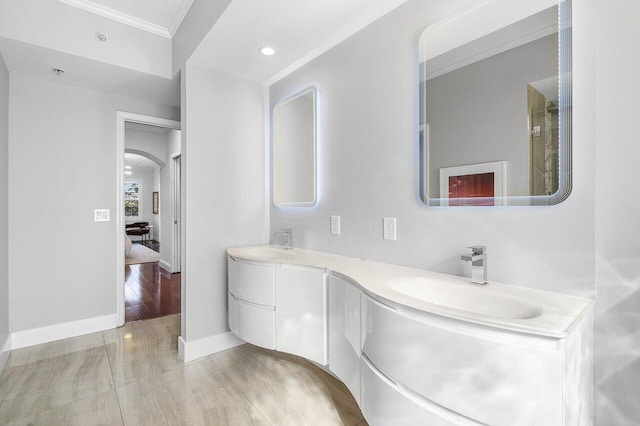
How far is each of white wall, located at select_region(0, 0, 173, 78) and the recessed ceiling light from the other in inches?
38.5

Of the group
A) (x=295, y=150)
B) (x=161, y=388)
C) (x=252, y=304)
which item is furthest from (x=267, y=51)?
(x=161, y=388)

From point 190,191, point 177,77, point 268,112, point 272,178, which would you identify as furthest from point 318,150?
point 177,77

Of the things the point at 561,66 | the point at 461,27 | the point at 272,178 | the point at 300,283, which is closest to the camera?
the point at 561,66

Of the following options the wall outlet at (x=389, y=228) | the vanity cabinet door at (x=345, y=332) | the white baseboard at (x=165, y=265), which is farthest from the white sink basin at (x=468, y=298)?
the white baseboard at (x=165, y=265)

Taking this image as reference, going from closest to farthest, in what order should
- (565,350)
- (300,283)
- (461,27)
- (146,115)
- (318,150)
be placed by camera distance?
1. (565,350)
2. (461,27)
3. (300,283)
4. (318,150)
5. (146,115)

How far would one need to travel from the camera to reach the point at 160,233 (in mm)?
6180

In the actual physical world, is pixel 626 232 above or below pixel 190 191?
below

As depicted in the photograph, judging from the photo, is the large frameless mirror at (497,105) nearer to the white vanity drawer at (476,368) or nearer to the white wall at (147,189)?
the white vanity drawer at (476,368)

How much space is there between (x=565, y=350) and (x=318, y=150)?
179cm

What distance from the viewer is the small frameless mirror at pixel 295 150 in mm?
2332

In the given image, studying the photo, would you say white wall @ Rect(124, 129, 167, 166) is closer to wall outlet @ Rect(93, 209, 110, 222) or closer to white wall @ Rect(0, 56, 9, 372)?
wall outlet @ Rect(93, 209, 110, 222)

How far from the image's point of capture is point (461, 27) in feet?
4.78

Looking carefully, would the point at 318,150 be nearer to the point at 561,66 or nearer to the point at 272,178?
the point at 272,178

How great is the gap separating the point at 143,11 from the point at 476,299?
2909 mm
